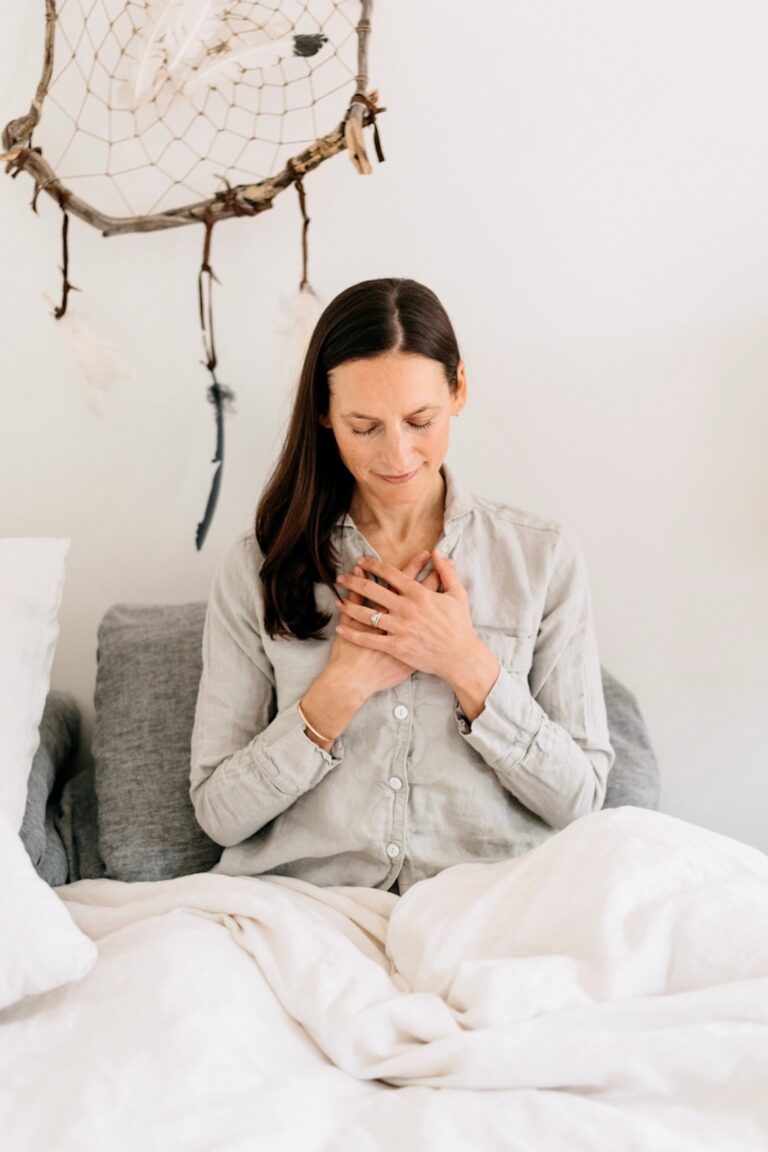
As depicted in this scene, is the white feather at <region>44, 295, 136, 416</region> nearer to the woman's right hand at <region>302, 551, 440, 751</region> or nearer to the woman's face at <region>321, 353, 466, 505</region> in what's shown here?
the woman's face at <region>321, 353, 466, 505</region>

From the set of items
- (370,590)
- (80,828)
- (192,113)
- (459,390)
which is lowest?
(80,828)

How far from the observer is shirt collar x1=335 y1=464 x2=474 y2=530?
1.43 m

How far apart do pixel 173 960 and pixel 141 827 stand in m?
0.35

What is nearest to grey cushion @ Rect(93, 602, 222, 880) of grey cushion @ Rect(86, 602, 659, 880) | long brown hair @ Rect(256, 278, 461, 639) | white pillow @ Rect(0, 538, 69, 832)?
grey cushion @ Rect(86, 602, 659, 880)

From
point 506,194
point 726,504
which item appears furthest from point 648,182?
point 726,504

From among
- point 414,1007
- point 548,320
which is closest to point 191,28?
point 548,320

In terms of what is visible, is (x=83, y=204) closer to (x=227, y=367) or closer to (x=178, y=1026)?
(x=227, y=367)

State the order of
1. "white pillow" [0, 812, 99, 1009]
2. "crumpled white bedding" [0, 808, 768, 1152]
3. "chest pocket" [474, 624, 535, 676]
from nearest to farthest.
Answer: "crumpled white bedding" [0, 808, 768, 1152], "white pillow" [0, 812, 99, 1009], "chest pocket" [474, 624, 535, 676]

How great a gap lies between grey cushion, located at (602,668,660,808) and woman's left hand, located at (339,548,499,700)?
0.34m

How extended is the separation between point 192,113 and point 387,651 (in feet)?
3.00

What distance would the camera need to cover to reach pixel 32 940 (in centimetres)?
111

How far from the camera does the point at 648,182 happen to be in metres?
1.60

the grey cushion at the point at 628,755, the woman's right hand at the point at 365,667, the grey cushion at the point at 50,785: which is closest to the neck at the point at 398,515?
the woman's right hand at the point at 365,667

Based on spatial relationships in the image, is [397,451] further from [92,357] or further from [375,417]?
[92,357]
